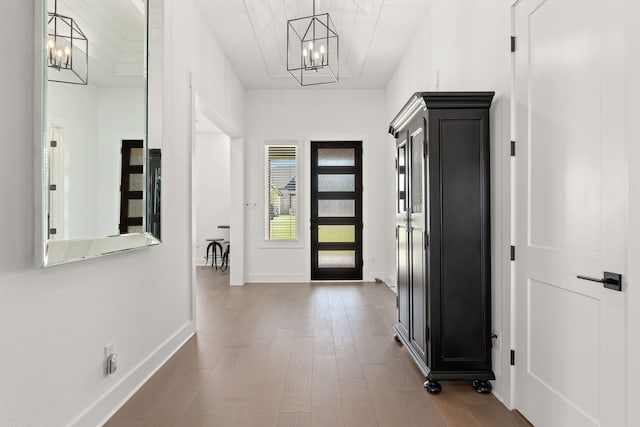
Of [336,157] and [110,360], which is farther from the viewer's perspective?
[336,157]

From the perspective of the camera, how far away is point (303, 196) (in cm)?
A: 678

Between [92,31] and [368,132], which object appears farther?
[368,132]

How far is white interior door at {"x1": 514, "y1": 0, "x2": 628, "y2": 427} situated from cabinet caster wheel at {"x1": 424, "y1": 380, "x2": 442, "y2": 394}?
0.46 metres

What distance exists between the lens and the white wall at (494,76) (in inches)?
96.6

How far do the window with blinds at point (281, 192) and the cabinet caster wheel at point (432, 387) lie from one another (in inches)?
173

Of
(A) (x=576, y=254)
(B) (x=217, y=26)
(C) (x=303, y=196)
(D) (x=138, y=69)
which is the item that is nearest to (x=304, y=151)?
(C) (x=303, y=196)

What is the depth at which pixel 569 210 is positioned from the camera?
192cm

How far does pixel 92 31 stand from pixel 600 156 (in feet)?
8.39

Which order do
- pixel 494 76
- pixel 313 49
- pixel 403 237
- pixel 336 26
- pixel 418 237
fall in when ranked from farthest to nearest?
1. pixel 336 26
2. pixel 313 49
3. pixel 403 237
4. pixel 418 237
5. pixel 494 76

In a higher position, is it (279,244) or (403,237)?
(403,237)

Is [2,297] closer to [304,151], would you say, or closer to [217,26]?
[217,26]

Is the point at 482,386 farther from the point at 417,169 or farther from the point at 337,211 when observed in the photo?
the point at 337,211

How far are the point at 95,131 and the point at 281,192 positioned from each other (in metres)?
4.72

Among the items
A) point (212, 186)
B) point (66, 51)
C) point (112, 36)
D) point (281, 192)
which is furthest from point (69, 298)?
point (212, 186)
